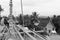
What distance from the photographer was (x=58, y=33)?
1800 inches

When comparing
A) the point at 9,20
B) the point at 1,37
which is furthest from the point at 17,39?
the point at 9,20

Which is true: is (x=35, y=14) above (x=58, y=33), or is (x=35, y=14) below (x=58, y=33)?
above

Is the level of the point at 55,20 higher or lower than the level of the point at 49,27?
higher

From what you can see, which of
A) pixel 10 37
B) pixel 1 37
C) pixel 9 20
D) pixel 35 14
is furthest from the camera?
pixel 35 14

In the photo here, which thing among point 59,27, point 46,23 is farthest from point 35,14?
point 59,27

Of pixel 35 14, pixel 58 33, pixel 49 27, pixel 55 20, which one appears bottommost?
pixel 58 33

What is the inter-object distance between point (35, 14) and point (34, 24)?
4.45 m

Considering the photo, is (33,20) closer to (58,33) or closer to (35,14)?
(35,14)

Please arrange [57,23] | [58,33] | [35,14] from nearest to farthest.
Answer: [35,14]
[57,23]
[58,33]

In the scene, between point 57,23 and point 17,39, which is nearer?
point 17,39

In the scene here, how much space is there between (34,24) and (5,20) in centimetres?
2432

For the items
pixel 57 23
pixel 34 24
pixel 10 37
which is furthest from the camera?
pixel 57 23

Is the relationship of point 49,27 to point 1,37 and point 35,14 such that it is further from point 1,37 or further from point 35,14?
point 1,37

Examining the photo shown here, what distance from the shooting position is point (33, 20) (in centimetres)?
2897
